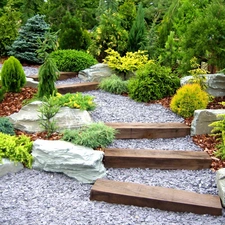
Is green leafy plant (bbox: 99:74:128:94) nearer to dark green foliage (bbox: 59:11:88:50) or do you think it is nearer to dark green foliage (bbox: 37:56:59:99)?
dark green foliage (bbox: 37:56:59:99)

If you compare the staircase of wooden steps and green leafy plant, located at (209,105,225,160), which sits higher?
green leafy plant, located at (209,105,225,160)

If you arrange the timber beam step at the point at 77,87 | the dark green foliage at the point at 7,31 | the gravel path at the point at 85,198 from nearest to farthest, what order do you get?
the gravel path at the point at 85,198 → the timber beam step at the point at 77,87 → the dark green foliage at the point at 7,31

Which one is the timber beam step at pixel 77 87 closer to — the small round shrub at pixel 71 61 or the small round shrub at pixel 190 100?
the small round shrub at pixel 71 61

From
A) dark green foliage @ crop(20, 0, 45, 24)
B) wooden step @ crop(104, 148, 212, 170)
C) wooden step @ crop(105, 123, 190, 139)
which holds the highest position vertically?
dark green foliage @ crop(20, 0, 45, 24)

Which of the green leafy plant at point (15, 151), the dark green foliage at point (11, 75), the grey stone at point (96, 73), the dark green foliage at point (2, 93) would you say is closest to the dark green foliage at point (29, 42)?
the grey stone at point (96, 73)

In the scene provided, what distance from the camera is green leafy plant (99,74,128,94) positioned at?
664 centimetres

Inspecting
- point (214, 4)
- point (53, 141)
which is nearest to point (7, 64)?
point (53, 141)

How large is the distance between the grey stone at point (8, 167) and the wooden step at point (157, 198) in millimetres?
1008

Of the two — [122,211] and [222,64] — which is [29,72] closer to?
[222,64]

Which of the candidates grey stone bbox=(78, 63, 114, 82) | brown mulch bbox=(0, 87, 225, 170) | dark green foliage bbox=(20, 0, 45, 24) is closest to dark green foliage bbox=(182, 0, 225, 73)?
brown mulch bbox=(0, 87, 225, 170)

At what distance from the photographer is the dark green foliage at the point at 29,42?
8.34 meters

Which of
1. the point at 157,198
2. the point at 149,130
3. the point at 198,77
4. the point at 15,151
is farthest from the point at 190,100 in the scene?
the point at 15,151

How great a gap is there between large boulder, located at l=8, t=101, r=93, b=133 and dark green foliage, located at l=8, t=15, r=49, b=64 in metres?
3.62

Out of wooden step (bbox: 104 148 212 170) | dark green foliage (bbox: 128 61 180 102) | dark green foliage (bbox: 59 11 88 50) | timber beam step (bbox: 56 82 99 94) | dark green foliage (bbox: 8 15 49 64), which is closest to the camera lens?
wooden step (bbox: 104 148 212 170)
